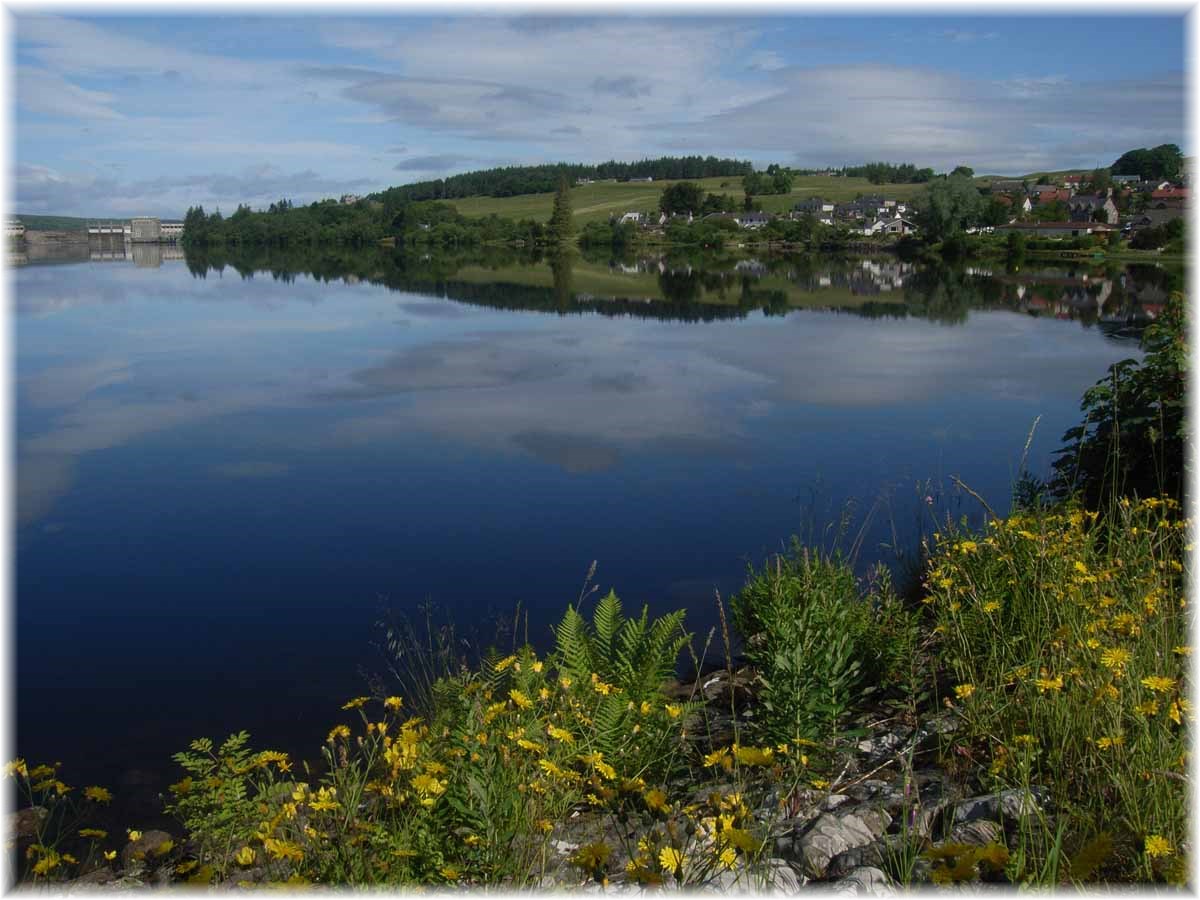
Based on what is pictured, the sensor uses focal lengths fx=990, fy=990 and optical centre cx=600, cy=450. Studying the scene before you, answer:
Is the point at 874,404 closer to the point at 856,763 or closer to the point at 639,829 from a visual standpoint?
the point at 856,763

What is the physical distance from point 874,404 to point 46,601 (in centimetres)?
1278

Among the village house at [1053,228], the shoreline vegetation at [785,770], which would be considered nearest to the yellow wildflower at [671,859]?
the shoreline vegetation at [785,770]

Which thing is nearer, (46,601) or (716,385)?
(46,601)

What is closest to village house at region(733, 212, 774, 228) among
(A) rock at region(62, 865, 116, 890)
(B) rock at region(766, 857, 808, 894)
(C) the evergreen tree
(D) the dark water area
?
(C) the evergreen tree

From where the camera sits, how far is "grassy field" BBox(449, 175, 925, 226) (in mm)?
116125

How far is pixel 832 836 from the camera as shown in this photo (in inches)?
149

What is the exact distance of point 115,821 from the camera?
5.35 m

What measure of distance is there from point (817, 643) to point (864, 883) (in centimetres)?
183

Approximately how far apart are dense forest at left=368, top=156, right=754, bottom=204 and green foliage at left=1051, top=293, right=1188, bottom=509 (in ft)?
396

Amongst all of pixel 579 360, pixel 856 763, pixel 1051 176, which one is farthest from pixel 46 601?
pixel 1051 176

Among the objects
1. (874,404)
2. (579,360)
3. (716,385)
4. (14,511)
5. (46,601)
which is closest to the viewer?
(46,601)

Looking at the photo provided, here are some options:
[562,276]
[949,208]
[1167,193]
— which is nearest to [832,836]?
[562,276]

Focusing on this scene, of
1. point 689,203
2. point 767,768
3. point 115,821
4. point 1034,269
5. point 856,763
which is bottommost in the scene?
point 115,821

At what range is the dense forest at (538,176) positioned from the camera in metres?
138
